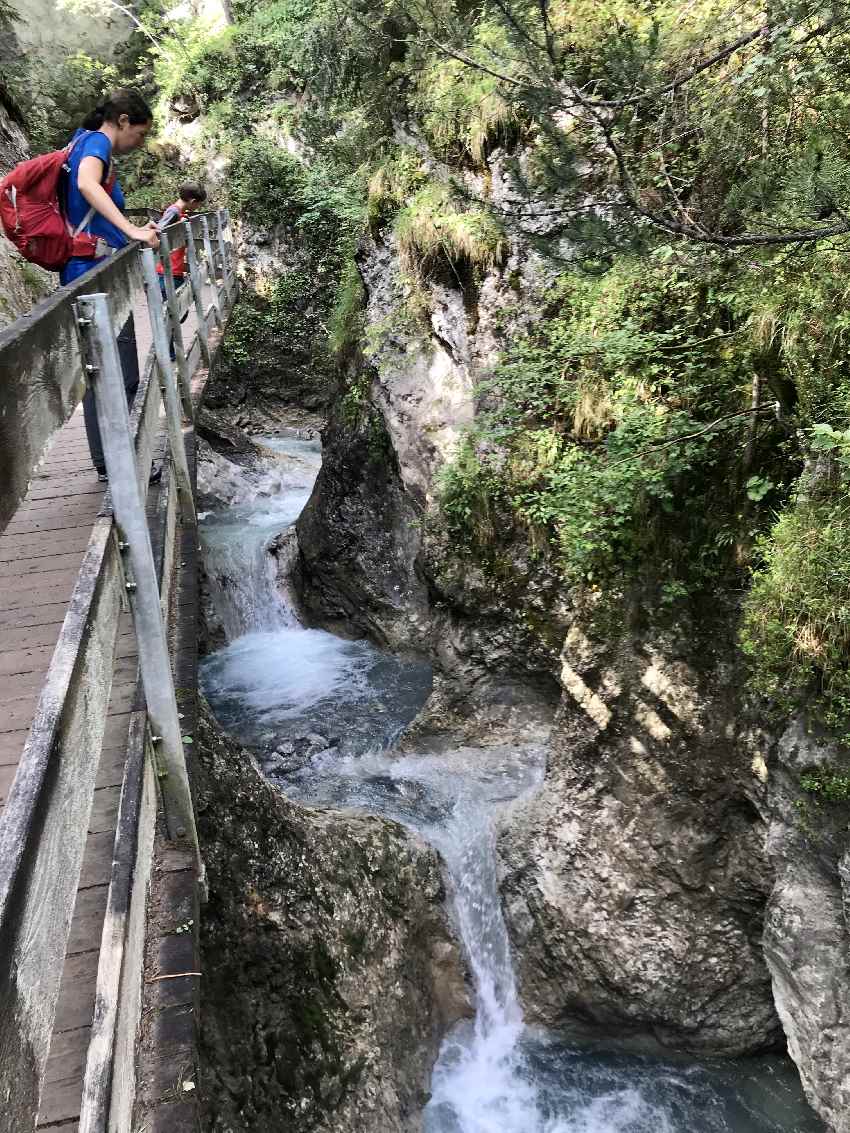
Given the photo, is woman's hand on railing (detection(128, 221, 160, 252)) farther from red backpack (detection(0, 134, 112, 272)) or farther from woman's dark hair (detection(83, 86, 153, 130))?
woman's dark hair (detection(83, 86, 153, 130))

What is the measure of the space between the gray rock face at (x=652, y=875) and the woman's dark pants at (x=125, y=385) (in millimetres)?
3621

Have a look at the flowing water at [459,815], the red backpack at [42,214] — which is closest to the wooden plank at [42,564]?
the red backpack at [42,214]

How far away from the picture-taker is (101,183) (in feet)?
11.2

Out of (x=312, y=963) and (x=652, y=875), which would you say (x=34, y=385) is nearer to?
(x=312, y=963)

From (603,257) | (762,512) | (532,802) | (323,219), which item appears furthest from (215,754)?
(323,219)

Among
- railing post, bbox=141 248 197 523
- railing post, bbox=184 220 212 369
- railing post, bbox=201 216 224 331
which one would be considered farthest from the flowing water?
railing post, bbox=201 216 224 331

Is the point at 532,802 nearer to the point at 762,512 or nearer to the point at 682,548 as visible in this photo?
Result: the point at 682,548

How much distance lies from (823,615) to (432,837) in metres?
3.32

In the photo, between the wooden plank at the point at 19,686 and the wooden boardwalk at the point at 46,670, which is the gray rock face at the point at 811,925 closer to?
the wooden boardwalk at the point at 46,670

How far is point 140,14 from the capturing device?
19672 millimetres

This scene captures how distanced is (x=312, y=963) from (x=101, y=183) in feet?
13.5

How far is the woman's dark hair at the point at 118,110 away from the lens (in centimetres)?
346

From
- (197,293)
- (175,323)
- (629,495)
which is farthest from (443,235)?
(629,495)

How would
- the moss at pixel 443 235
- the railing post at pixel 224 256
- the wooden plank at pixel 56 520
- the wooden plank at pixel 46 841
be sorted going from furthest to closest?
the railing post at pixel 224 256 → the moss at pixel 443 235 → the wooden plank at pixel 56 520 → the wooden plank at pixel 46 841
